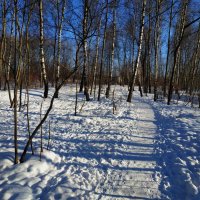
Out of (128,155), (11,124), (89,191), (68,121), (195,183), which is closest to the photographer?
(89,191)

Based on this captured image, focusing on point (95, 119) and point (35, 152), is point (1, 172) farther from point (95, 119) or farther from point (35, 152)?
point (95, 119)

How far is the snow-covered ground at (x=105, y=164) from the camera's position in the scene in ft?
10.3

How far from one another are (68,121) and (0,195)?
450cm

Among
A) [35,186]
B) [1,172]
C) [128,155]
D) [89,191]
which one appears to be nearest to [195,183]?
[128,155]

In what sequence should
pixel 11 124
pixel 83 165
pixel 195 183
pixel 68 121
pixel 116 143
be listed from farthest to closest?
pixel 68 121 → pixel 11 124 → pixel 116 143 → pixel 83 165 → pixel 195 183

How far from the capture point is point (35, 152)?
430 centimetres

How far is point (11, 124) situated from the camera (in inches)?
254

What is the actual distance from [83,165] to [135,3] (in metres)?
17.0

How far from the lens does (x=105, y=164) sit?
4133mm

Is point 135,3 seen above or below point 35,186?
above

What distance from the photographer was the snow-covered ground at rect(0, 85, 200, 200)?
3148mm

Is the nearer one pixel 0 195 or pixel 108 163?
pixel 0 195

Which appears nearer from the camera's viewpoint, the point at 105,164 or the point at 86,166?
the point at 86,166

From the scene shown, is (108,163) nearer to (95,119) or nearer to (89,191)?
(89,191)
